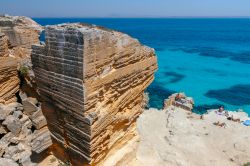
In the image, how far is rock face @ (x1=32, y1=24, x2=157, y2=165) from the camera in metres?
6.12

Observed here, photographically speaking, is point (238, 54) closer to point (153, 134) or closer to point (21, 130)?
point (153, 134)

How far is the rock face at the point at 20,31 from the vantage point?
9914mm

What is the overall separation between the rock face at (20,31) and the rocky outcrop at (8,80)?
1.05 metres

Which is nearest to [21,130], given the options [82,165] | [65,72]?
[82,165]

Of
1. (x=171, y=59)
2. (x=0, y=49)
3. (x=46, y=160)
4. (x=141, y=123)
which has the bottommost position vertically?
(x=171, y=59)

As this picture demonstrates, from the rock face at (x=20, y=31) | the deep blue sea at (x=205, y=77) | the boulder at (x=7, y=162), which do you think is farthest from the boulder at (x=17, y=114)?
the deep blue sea at (x=205, y=77)

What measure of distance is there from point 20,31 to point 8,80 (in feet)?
6.21

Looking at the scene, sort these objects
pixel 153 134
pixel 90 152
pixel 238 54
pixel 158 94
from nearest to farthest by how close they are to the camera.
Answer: pixel 90 152, pixel 153 134, pixel 158 94, pixel 238 54

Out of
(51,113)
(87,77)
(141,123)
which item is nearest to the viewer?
(87,77)

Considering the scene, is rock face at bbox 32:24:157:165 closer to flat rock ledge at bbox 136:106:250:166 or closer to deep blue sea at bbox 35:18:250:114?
flat rock ledge at bbox 136:106:250:166

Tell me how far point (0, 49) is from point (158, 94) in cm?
2345

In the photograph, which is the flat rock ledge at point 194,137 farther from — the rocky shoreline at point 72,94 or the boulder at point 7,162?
the boulder at point 7,162

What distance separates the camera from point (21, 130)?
8.59 m

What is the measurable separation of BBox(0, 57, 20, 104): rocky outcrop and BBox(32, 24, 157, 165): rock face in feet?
6.49
